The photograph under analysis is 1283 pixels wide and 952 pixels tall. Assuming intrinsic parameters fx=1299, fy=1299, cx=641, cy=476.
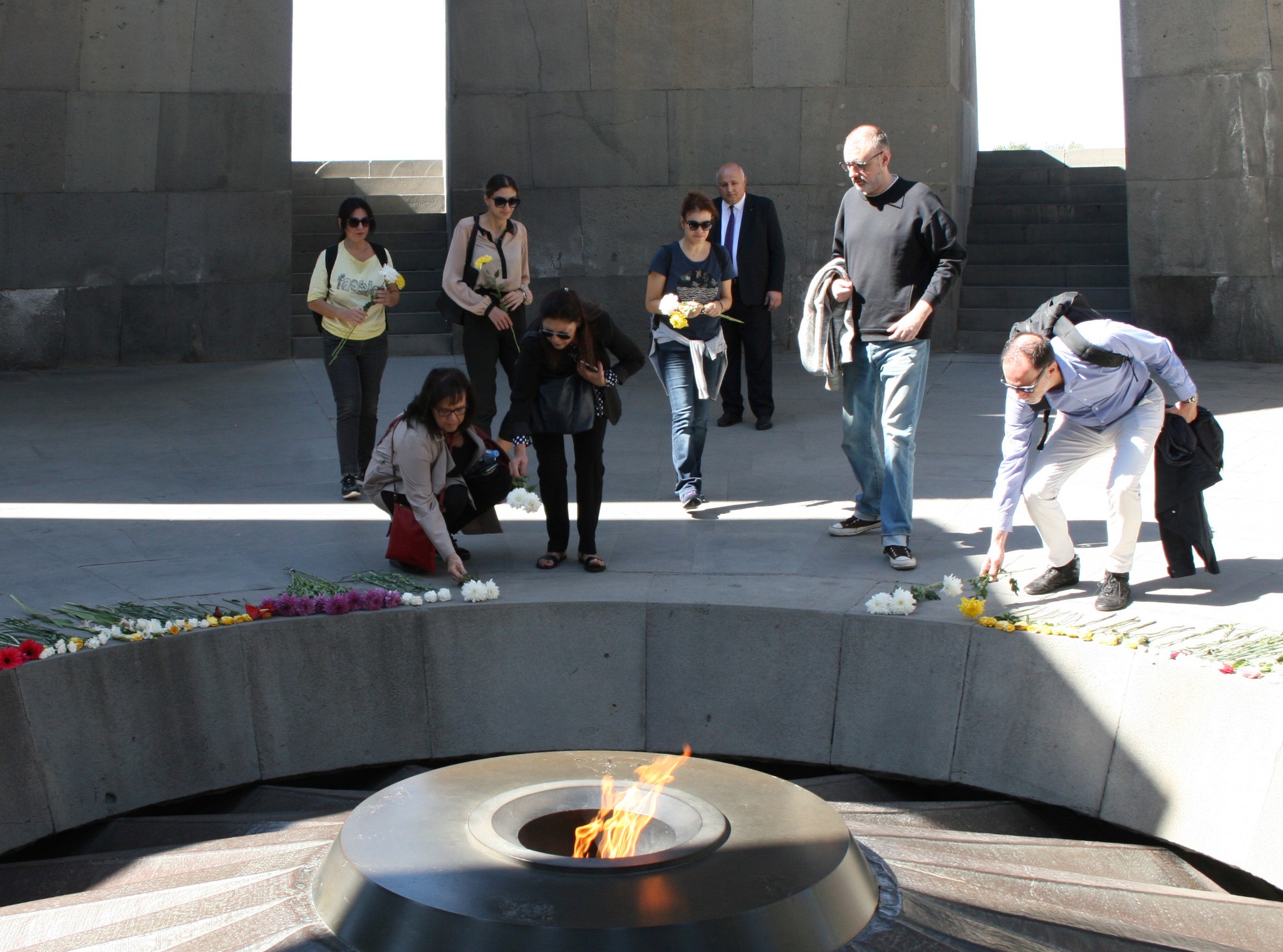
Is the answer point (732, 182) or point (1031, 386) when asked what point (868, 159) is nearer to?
point (1031, 386)

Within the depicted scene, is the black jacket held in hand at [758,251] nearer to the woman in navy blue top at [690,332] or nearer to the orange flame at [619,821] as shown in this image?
the woman in navy blue top at [690,332]

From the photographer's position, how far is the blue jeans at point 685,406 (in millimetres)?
7066

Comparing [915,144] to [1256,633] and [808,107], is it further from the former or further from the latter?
[1256,633]

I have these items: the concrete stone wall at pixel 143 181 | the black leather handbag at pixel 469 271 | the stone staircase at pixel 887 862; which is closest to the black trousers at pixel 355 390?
the black leather handbag at pixel 469 271

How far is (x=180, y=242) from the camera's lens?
11977mm

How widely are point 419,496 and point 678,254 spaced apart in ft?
7.63

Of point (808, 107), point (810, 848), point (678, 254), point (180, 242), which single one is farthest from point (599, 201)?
point (810, 848)

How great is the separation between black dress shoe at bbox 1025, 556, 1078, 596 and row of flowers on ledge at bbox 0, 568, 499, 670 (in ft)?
7.74

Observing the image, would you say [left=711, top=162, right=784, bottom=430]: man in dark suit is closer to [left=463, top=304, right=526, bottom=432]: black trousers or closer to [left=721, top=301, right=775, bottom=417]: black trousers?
[left=721, top=301, right=775, bottom=417]: black trousers

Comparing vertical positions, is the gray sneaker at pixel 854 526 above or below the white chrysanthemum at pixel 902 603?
above

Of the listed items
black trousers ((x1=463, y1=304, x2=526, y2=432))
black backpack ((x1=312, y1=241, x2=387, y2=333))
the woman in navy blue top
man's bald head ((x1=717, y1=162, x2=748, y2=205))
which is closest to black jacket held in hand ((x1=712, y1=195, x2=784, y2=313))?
man's bald head ((x1=717, y1=162, x2=748, y2=205))

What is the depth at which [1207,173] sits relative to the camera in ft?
39.3

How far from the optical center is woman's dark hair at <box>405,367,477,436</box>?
5.86m

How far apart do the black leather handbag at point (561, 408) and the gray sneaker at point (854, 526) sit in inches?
58.1
